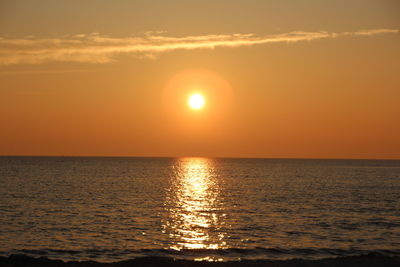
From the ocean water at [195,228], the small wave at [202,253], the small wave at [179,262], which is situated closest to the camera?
the small wave at [179,262]

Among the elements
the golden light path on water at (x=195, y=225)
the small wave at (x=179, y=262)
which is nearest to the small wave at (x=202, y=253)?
the golden light path on water at (x=195, y=225)

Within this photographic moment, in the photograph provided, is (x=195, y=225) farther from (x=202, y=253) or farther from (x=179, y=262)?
(x=179, y=262)

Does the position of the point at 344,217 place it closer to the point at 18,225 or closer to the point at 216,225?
the point at 216,225

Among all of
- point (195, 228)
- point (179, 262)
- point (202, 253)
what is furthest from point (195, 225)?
point (179, 262)

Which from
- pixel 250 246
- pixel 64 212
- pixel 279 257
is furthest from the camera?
pixel 64 212

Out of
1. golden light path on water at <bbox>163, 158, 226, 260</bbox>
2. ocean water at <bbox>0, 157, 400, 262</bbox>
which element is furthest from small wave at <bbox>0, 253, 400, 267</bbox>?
golden light path on water at <bbox>163, 158, 226, 260</bbox>

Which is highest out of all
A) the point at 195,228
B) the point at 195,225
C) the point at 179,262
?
the point at 195,225

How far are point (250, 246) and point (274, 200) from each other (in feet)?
119

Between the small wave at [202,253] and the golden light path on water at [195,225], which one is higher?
the golden light path on water at [195,225]

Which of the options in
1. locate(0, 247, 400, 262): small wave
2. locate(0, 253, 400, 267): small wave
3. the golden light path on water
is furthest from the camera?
the golden light path on water

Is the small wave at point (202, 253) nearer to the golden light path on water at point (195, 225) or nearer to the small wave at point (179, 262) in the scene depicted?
the golden light path on water at point (195, 225)

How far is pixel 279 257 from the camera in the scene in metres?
32.1

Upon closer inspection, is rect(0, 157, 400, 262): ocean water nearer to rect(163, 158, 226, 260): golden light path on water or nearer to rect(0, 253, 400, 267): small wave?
rect(163, 158, 226, 260): golden light path on water

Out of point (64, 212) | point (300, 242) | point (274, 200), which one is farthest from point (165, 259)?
point (274, 200)
